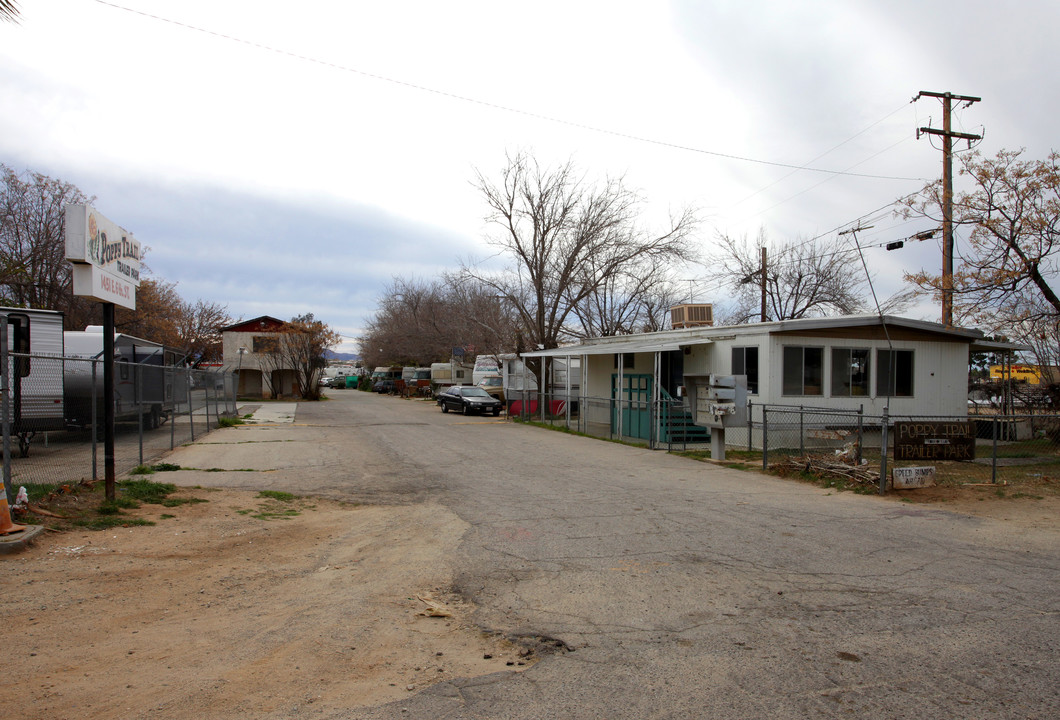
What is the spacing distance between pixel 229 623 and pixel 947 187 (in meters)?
21.9

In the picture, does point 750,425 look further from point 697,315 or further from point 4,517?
point 4,517

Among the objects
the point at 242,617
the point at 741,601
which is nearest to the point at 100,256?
the point at 242,617

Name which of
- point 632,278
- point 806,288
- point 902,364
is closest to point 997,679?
point 902,364

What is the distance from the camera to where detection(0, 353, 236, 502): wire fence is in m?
9.16

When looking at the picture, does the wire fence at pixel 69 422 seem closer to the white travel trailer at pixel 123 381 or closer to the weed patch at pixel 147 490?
the white travel trailer at pixel 123 381

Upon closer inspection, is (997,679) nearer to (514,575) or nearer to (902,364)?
(514,575)

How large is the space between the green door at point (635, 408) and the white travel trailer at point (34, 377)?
1412cm

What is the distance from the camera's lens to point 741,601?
556 cm

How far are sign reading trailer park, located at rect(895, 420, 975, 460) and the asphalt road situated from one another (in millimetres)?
1842

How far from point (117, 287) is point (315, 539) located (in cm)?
413

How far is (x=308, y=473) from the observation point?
12820 mm

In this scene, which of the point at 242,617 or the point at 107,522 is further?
the point at 107,522

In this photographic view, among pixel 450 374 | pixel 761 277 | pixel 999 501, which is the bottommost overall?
pixel 999 501

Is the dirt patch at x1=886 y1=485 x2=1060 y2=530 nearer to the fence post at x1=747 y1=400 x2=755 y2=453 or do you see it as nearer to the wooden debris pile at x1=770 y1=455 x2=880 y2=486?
the wooden debris pile at x1=770 y1=455 x2=880 y2=486
